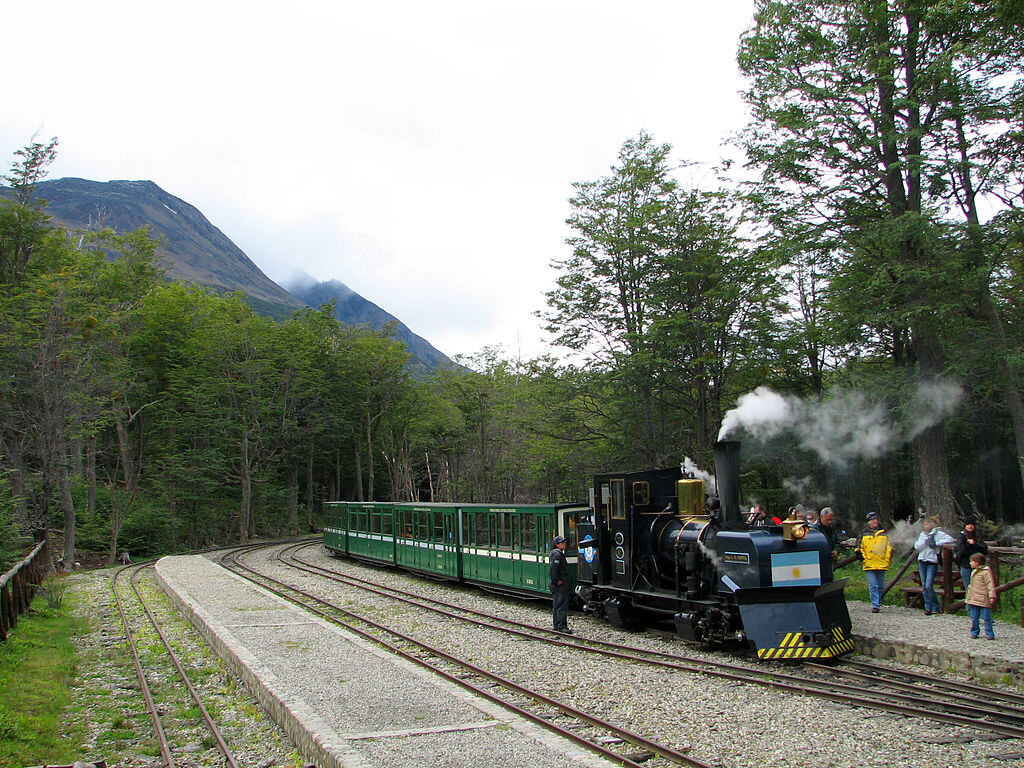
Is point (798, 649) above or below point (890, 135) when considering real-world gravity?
below

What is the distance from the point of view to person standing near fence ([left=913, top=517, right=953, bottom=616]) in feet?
36.3

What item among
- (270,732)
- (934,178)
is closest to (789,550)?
(270,732)

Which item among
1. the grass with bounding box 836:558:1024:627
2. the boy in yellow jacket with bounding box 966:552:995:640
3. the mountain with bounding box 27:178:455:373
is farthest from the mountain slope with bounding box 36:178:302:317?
the boy in yellow jacket with bounding box 966:552:995:640

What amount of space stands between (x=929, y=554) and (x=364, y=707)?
8.78 metres

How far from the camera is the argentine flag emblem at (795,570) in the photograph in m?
9.23

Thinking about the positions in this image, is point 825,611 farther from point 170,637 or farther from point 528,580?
point 170,637

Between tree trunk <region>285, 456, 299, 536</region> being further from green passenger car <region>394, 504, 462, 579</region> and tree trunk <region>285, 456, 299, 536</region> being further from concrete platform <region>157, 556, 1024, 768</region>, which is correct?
concrete platform <region>157, 556, 1024, 768</region>

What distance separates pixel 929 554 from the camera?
36.4 ft

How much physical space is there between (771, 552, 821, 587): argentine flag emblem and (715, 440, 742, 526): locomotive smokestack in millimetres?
894

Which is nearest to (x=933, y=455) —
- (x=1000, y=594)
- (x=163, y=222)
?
(x=1000, y=594)

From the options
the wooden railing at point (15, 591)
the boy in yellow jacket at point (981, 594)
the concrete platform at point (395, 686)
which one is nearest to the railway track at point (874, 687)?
the concrete platform at point (395, 686)

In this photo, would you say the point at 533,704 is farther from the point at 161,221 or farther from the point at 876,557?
the point at 161,221

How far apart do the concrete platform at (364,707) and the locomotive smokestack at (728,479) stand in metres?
4.36

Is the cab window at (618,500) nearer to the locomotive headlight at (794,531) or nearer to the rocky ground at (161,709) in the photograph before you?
the locomotive headlight at (794,531)
